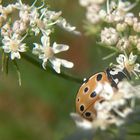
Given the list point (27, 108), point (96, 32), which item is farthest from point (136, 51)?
point (27, 108)

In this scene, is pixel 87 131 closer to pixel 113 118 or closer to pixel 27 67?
pixel 113 118

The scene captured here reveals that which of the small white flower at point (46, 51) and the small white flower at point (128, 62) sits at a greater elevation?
the small white flower at point (46, 51)

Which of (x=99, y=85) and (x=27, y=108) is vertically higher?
(x=27, y=108)

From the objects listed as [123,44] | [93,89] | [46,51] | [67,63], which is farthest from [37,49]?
[123,44]

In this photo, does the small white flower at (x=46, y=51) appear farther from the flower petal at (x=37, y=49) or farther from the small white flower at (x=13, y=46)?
the small white flower at (x=13, y=46)

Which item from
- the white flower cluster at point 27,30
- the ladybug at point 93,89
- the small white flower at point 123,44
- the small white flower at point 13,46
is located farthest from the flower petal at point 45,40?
the small white flower at point 123,44

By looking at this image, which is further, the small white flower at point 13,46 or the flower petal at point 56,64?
the flower petal at point 56,64

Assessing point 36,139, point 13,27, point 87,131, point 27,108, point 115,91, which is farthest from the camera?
point 27,108
